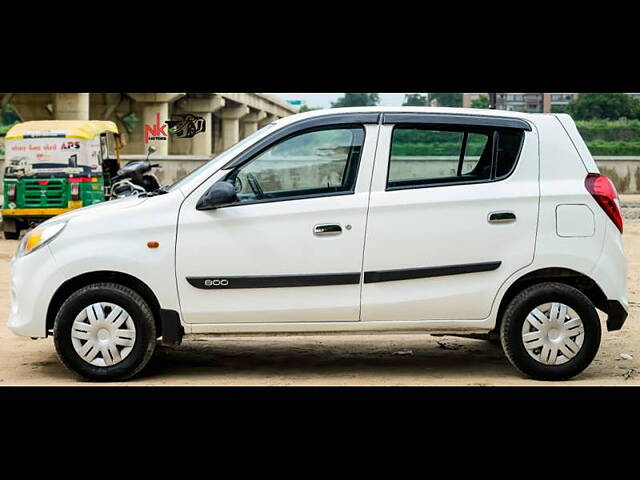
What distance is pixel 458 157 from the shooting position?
778 centimetres

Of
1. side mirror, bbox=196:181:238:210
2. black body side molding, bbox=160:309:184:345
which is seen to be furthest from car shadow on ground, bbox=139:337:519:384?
side mirror, bbox=196:181:238:210

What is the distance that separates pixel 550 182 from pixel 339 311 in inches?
69.5

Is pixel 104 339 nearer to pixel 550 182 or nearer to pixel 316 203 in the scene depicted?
pixel 316 203

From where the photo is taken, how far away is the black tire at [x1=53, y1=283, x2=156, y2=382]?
23.6 feet

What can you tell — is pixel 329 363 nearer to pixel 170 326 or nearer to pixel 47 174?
pixel 170 326

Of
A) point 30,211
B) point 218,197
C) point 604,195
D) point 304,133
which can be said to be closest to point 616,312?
point 604,195

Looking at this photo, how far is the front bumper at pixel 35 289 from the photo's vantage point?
7.27m

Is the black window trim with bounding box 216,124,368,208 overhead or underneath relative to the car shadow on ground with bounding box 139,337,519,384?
overhead

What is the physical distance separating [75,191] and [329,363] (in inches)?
538

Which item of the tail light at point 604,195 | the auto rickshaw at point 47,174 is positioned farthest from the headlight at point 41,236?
the auto rickshaw at point 47,174

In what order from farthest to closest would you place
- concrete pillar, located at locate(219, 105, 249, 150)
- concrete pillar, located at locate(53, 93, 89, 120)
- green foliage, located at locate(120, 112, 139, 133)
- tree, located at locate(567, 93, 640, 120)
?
green foliage, located at locate(120, 112, 139, 133)
concrete pillar, located at locate(219, 105, 249, 150)
concrete pillar, located at locate(53, 93, 89, 120)
tree, located at locate(567, 93, 640, 120)

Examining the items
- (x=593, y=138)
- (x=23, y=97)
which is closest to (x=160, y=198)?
(x=593, y=138)

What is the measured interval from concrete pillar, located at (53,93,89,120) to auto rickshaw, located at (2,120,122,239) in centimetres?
1478

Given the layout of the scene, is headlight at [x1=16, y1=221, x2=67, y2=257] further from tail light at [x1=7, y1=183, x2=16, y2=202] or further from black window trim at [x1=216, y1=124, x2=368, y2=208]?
tail light at [x1=7, y1=183, x2=16, y2=202]
